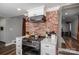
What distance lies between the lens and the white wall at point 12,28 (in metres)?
1.47

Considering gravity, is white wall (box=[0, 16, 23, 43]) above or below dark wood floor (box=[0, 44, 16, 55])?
above

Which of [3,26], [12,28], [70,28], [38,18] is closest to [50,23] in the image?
[38,18]

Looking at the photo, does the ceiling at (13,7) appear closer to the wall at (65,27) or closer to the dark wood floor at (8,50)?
the wall at (65,27)

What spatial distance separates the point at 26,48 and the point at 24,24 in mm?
378

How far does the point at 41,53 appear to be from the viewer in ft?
4.87

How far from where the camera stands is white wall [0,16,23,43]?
4.84 ft

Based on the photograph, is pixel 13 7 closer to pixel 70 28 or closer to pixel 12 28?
pixel 12 28

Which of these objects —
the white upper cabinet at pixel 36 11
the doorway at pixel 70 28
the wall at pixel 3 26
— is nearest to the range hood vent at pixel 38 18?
the white upper cabinet at pixel 36 11

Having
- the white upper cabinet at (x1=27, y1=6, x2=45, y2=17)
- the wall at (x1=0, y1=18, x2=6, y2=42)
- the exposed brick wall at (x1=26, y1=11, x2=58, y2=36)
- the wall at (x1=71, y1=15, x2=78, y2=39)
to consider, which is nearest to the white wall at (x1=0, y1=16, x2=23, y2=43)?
the wall at (x1=0, y1=18, x2=6, y2=42)

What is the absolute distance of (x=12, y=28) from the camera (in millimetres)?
1498

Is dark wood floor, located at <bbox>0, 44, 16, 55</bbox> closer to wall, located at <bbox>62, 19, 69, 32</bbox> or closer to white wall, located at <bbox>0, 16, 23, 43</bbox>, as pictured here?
white wall, located at <bbox>0, 16, 23, 43</bbox>

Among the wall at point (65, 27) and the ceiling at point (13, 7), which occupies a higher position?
the ceiling at point (13, 7)
